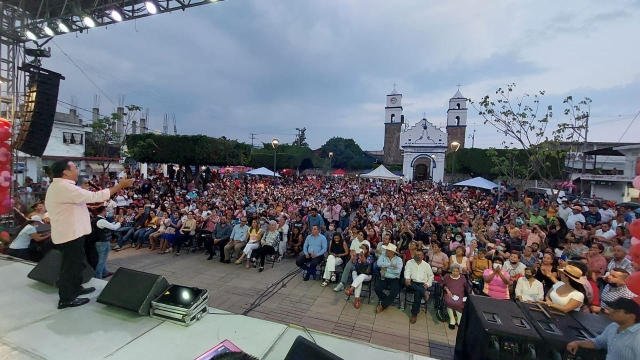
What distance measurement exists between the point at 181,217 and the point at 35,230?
3.31 meters

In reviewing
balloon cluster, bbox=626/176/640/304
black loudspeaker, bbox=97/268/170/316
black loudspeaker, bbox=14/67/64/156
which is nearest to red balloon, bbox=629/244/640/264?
balloon cluster, bbox=626/176/640/304

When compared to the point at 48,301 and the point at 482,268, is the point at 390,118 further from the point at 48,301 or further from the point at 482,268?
the point at 48,301

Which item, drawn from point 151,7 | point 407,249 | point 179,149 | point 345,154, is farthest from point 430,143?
point 151,7

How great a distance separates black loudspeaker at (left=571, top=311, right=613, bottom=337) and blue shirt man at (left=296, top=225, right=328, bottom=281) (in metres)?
3.97

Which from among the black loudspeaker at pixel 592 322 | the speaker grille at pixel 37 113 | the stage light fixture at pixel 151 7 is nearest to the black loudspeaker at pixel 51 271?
the black loudspeaker at pixel 592 322

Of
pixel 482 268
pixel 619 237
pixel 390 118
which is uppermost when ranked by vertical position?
pixel 390 118

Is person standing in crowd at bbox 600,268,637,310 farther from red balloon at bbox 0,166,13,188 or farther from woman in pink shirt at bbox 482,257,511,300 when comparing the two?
red balloon at bbox 0,166,13,188

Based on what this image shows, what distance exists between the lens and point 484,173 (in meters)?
30.7

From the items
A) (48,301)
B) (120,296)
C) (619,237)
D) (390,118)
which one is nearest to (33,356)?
(120,296)

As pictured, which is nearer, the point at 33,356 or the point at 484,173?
the point at 33,356

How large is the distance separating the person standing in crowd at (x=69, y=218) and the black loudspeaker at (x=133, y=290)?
1.01 feet

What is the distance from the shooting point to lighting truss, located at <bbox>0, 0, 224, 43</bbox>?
8.23 m

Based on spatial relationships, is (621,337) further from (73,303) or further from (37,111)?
(37,111)

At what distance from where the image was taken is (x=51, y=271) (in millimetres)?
3301
